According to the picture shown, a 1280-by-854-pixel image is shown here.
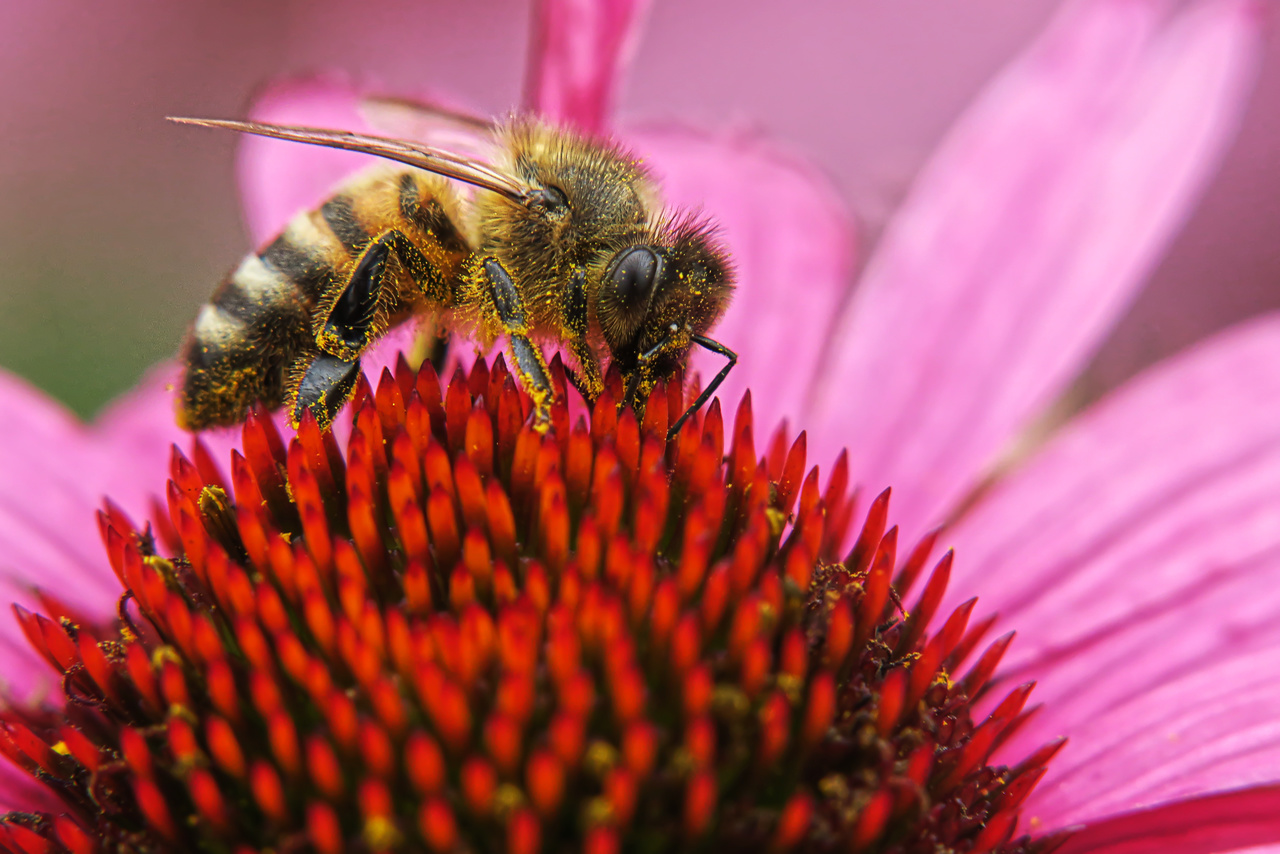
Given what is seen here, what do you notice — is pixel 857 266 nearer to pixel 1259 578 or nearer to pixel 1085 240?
pixel 1085 240

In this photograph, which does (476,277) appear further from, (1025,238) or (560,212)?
(1025,238)

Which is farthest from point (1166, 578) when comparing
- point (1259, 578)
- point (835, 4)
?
point (835, 4)

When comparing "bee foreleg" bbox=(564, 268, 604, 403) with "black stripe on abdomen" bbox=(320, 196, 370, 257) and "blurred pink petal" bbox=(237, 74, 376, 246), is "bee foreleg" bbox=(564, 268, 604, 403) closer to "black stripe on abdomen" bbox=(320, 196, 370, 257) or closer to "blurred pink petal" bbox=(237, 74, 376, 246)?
"black stripe on abdomen" bbox=(320, 196, 370, 257)

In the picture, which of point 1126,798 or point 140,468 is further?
point 140,468

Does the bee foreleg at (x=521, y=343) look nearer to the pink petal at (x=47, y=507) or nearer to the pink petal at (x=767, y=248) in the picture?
the pink petal at (x=767, y=248)

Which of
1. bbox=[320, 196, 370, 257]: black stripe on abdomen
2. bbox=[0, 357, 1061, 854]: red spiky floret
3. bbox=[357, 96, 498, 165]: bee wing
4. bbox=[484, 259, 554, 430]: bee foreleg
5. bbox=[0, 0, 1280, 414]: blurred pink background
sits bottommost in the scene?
bbox=[0, 357, 1061, 854]: red spiky floret

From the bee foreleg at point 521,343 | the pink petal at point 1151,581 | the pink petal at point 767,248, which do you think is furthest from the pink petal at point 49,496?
the pink petal at point 1151,581

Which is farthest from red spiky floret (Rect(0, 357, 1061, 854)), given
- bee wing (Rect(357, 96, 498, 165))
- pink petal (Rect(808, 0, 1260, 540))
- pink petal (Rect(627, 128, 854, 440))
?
pink petal (Rect(627, 128, 854, 440))
